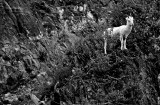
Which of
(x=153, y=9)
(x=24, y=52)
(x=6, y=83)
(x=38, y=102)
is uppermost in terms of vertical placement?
(x=153, y=9)

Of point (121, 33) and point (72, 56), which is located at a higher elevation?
point (121, 33)

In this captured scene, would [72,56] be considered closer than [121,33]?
No

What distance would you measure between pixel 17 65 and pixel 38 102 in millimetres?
2040

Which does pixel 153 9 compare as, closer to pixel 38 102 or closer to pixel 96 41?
pixel 96 41

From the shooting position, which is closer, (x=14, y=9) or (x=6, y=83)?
(x=6, y=83)

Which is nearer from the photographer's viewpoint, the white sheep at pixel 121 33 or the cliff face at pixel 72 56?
the cliff face at pixel 72 56

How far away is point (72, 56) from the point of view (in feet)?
41.1

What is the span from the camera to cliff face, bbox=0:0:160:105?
1056 centimetres

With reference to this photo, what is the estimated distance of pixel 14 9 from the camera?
12898 millimetres

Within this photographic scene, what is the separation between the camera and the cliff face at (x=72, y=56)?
34.7 ft

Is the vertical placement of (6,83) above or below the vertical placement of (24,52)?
below

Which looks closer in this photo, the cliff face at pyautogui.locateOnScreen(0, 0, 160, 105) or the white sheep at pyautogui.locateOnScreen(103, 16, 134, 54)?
the cliff face at pyautogui.locateOnScreen(0, 0, 160, 105)

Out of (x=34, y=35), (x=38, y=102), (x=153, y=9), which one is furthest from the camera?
(x=153, y=9)

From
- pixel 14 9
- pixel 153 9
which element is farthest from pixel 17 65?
pixel 153 9
